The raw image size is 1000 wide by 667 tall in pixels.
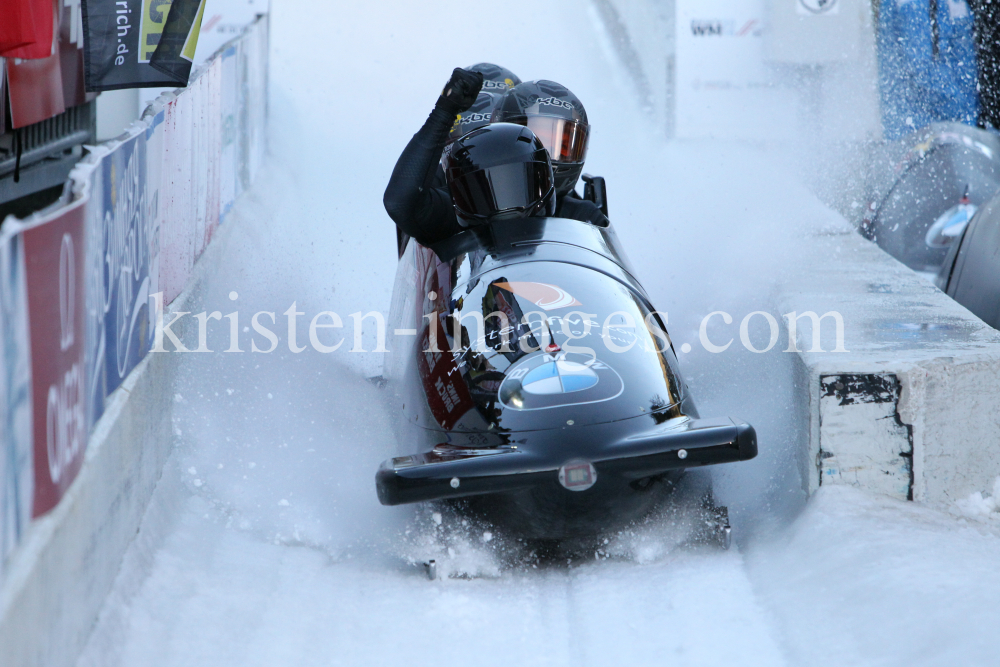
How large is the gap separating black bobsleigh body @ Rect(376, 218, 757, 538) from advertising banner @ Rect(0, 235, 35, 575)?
3.21 ft

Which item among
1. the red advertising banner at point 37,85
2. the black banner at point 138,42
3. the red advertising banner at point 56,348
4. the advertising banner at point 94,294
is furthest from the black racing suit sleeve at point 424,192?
the red advertising banner at point 37,85

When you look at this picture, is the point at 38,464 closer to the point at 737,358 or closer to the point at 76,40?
the point at 737,358

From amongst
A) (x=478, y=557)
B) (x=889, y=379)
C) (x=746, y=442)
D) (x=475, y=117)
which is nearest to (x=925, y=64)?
(x=475, y=117)

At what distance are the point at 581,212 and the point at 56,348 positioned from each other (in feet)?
8.67

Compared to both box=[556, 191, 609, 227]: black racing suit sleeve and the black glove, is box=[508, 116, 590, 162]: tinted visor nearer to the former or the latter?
box=[556, 191, 609, 227]: black racing suit sleeve

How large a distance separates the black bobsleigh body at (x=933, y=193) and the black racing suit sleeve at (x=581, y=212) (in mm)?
3861

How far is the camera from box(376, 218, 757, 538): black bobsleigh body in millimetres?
2678

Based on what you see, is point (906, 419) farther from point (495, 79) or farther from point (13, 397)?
point (495, 79)

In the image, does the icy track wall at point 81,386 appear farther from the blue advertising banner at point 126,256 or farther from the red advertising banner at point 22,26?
the red advertising banner at point 22,26

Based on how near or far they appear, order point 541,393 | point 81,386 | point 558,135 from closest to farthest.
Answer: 1. point 81,386
2. point 541,393
3. point 558,135

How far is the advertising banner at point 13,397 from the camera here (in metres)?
1.78

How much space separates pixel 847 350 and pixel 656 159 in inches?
309

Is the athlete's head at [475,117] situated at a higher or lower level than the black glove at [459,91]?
lower

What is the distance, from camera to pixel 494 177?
3637 millimetres
